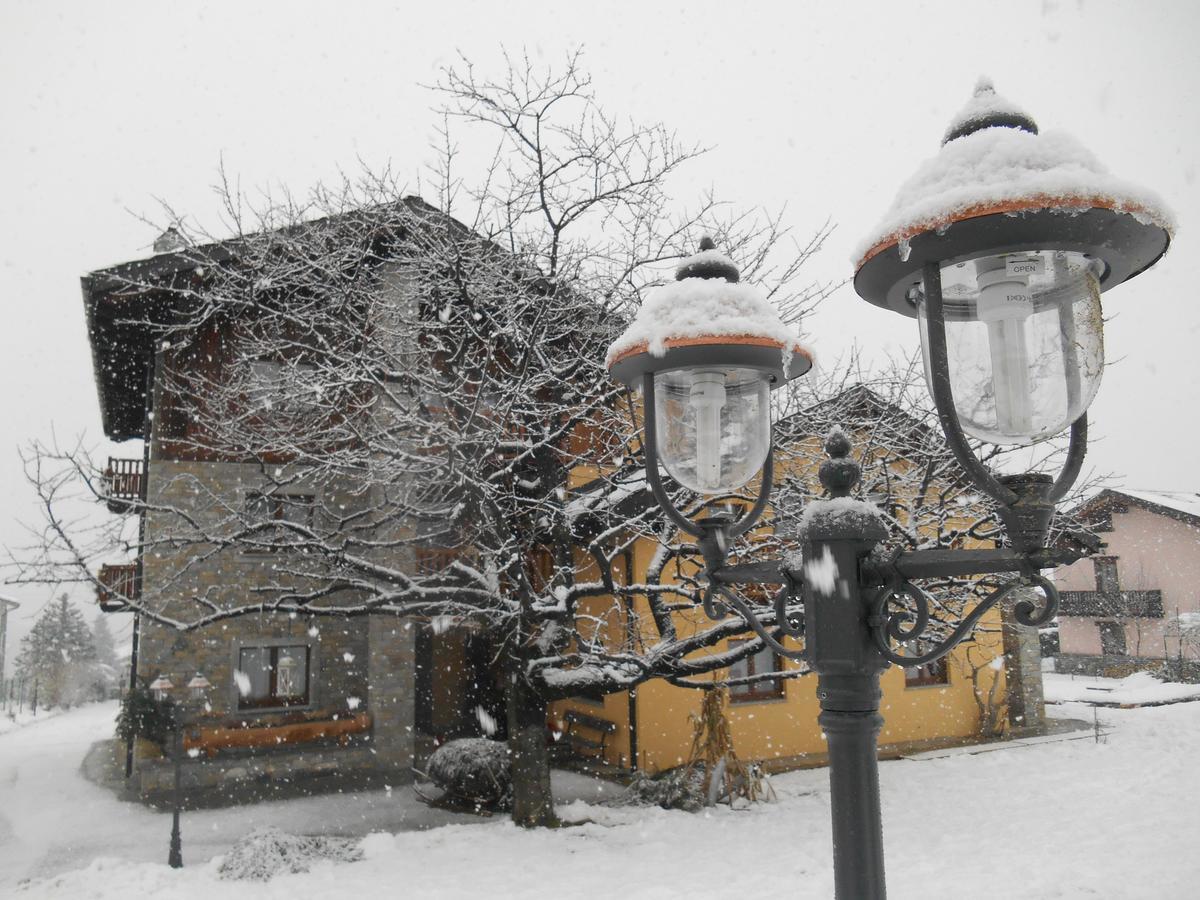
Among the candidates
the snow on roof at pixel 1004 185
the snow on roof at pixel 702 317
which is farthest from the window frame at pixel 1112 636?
the snow on roof at pixel 1004 185

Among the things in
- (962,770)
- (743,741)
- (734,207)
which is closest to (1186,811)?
(962,770)

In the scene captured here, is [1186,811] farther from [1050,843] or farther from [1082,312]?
[1082,312]

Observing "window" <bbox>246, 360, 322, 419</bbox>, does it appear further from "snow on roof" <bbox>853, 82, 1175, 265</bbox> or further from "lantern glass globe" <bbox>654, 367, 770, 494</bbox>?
"snow on roof" <bbox>853, 82, 1175, 265</bbox>

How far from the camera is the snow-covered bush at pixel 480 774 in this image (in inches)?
420

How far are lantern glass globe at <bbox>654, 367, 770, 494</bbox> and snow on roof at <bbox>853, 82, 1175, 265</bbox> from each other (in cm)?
78

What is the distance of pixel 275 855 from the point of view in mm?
8148

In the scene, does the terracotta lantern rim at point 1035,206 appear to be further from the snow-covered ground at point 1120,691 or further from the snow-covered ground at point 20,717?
the snow-covered ground at point 20,717

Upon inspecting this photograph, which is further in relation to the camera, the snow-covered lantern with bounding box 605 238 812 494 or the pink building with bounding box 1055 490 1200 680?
the pink building with bounding box 1055 490 1200 680

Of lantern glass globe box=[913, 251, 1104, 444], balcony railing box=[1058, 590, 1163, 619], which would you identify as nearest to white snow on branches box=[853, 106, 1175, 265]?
lantern glass globe box=[913, 251, 1104, 444]

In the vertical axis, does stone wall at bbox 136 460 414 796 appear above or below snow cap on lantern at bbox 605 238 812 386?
below

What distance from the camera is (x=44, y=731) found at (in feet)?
73.7

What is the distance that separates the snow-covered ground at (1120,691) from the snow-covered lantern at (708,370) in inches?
841

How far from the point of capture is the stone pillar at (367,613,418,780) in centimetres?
1392

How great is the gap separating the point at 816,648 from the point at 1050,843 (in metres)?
8.48
